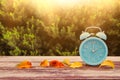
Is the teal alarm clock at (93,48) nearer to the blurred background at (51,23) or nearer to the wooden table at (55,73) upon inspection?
the wooden table at (55,73)

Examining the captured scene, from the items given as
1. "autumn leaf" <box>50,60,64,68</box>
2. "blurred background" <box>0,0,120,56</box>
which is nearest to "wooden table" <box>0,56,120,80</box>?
"autumn leaf" <box>50,60,64,68</box>

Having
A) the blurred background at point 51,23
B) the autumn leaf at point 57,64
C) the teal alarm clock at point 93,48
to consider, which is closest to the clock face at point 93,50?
the teal alarm clock at point 93,48

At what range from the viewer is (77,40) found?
3.68 metres

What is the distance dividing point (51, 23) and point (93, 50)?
54.0 inches

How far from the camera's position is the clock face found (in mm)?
2320

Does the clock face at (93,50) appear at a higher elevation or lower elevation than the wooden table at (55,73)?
higher

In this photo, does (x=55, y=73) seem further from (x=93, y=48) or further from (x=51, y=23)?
(x=51, y=23)

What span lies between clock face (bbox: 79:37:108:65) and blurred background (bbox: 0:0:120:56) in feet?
4.16

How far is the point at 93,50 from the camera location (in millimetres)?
2340

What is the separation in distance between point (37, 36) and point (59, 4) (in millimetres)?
373

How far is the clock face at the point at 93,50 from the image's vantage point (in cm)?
232

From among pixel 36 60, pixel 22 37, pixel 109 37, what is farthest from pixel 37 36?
pixel 36 60

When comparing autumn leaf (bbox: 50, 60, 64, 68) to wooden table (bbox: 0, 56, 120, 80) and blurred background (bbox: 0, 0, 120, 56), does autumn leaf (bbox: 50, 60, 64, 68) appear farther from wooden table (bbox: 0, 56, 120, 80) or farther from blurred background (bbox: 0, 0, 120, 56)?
blurred background (bbox: 0, 0, 120, 56)

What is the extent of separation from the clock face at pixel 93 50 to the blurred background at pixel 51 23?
127 cm
